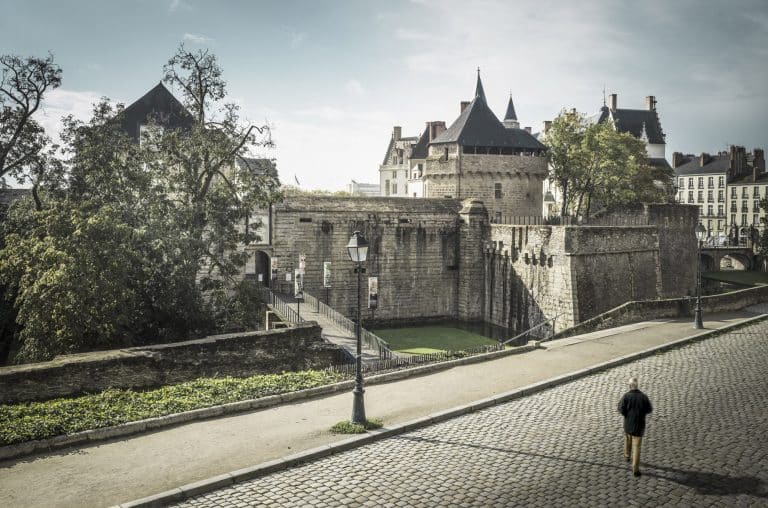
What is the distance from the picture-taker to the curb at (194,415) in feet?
35.7

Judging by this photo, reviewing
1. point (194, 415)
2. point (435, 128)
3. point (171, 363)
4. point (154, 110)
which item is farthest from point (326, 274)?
point (435, 128)

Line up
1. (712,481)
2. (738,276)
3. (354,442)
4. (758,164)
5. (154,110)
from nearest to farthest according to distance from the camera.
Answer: (712,481), (354,442), (154,110), (738,276), (758,164)

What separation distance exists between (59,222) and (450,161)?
26644 mm

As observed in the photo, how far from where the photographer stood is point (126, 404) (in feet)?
42.5

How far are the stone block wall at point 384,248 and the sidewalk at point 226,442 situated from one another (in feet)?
55.8

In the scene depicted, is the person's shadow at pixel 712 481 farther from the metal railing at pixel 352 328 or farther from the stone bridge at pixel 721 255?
the stone bridge at pixel 721 255

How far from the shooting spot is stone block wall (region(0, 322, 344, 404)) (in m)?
13.4

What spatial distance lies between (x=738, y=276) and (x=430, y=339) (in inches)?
1402

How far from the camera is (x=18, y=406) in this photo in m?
12.3

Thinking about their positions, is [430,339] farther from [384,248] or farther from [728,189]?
[728,189]

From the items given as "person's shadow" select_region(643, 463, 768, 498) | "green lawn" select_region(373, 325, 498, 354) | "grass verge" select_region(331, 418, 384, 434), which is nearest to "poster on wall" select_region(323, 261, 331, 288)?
"green lawn" select_region(373, 325, 498, 354)

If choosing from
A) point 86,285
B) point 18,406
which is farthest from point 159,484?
point 86,285

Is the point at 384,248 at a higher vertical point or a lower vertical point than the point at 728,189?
lower

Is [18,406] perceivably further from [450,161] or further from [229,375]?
[450,161]
